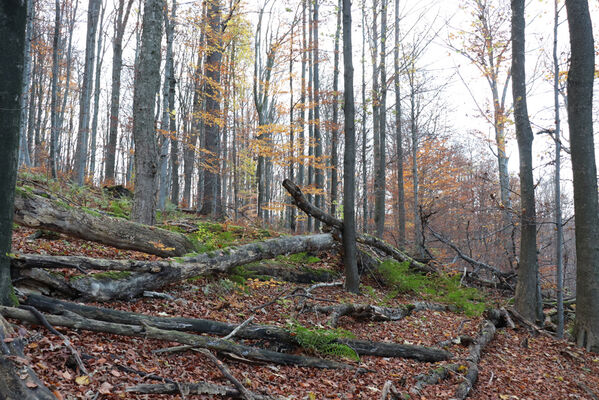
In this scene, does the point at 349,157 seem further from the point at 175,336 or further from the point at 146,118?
the point at 175,336

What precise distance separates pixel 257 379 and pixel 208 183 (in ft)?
37.5

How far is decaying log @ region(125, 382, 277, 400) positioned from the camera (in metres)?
2.79

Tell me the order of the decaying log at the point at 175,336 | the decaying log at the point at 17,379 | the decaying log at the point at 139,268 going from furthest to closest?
the decaying log at the point at 139,268 → the decaying log at the point at 175,336 → the decaying log at the point at 17,379

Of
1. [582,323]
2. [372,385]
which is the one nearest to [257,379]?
[372,385]

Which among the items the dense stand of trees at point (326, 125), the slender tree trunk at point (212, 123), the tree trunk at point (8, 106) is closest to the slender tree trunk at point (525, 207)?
the dense stand of trees at point (326, 125)

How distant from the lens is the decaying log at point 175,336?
3.28 meters

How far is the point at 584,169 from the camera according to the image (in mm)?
7098

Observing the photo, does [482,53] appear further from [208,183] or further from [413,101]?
[208,183]

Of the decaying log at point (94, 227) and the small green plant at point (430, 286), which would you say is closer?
the decaying log at point (94, 227)

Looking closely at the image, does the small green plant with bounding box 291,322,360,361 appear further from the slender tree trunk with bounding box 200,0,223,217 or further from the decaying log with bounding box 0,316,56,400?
the slender tree trunk with bounding box 200,0,223,217

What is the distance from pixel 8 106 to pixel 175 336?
2633 mm

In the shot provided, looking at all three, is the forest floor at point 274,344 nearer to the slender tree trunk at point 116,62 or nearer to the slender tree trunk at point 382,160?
the slender tree trunk at point 382,160

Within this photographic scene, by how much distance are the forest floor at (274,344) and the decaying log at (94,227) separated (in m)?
0.37

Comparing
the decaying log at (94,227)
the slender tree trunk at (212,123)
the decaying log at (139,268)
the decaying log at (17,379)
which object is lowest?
the decaying log at (17,379)
